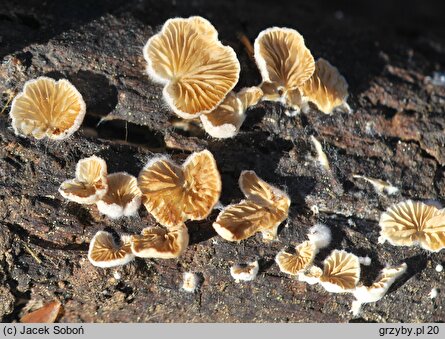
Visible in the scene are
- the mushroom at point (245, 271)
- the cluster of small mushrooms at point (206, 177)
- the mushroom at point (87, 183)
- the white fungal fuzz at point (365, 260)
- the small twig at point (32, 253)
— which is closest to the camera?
the mushroom at point (87, 183)

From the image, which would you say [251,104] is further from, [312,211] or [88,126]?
[88,126]

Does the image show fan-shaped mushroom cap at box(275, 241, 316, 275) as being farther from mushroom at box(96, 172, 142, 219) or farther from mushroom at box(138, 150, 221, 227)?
mushroom at box(96, 172, 142, 219)

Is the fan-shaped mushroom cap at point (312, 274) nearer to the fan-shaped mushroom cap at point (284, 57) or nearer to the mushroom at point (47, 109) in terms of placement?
the fan-shaped mushroom cap at point (284, 57)

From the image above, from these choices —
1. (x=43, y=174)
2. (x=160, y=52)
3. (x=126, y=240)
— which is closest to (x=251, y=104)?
(x=160, y=52)

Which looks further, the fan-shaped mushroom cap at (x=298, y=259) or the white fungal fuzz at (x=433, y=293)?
the white fungal fuzz at (x=433, y=293)

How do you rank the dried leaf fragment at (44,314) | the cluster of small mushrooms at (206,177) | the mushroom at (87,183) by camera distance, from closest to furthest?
the mushroom at (87,183) → the cluster of small mushrooms at (206,177) → the dried leaf fragment at (44,314)

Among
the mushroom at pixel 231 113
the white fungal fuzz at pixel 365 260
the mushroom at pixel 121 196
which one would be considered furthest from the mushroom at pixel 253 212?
the white fungal fuzz at pixel 365 260

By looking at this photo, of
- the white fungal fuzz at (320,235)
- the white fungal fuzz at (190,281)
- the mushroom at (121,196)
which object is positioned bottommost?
the white fungal fuzz at (190,281)
